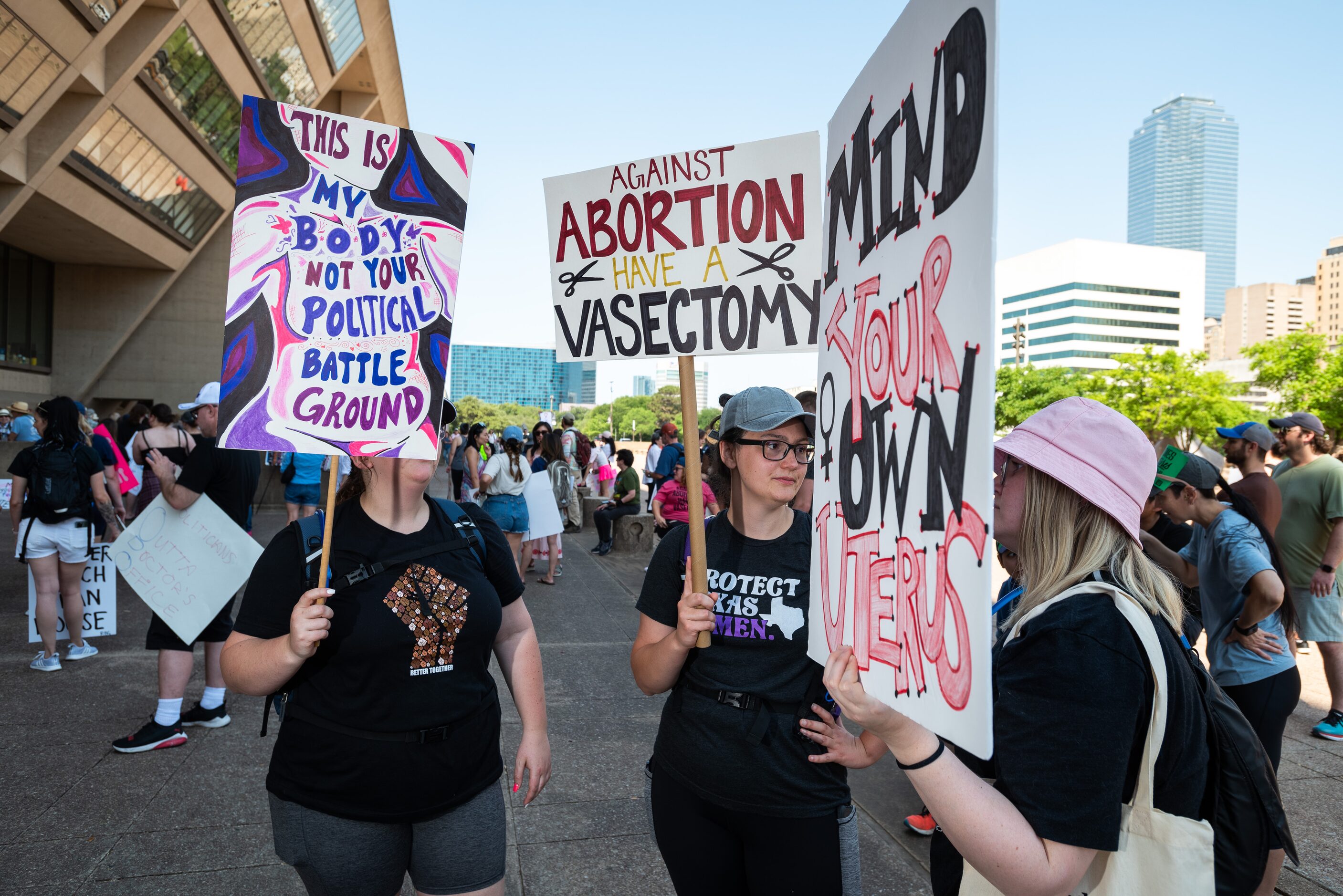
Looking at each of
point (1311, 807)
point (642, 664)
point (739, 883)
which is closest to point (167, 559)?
point (642, 664)

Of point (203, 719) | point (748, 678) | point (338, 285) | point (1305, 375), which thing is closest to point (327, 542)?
point (338, 285)

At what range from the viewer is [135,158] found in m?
20.8

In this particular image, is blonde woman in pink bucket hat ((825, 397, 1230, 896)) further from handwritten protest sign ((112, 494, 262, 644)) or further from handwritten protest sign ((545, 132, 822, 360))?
handwritten protest sign ((112, 494, 262, 644))

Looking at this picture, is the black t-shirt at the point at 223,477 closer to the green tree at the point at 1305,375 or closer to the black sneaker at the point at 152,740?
the black sneaker at the point at 152,740

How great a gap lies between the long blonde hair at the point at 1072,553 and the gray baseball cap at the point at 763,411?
0.85m

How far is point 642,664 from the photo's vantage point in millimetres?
2355

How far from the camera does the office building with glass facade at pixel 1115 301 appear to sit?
11900 cm

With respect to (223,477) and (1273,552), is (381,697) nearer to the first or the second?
(223,477)

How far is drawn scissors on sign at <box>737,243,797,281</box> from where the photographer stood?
2.49 meters

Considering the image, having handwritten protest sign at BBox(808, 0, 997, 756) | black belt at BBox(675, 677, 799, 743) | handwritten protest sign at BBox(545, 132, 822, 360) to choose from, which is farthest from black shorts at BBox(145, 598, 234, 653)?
handwritten protest sign at BBox(808, 0, 997, 756)

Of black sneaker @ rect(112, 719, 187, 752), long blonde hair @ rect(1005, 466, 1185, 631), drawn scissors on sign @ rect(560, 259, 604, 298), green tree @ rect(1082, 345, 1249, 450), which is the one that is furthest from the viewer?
green tree @ rect(1082, 345, 1249, 450)

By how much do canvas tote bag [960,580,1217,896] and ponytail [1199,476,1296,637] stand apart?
110 inches

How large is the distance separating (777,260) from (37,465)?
5.66 m

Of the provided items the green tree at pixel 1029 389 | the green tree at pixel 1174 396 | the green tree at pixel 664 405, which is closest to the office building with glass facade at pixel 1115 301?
the green tree at pixel 1029 389
